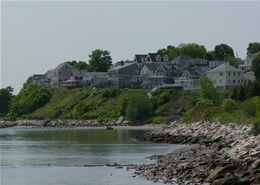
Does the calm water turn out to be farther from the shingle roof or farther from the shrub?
the shingle roof

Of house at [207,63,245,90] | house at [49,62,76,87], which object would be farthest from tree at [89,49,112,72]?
A: house at [207,63,245,90]

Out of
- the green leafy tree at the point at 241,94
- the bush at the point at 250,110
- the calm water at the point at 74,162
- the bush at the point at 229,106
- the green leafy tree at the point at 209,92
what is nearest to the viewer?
the calm water at the point at 74,162

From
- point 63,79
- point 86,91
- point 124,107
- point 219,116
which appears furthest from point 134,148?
point 63,79

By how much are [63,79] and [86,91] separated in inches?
1033

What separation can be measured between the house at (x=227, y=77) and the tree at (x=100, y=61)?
55.0 meters

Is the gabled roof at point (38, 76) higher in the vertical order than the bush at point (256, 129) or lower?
higher

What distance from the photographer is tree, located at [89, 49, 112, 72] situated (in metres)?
163

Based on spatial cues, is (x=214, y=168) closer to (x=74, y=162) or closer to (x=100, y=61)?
(x=74, y=162)

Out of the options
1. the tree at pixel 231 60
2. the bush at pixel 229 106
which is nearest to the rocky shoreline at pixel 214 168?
the bush at pixel 229 106

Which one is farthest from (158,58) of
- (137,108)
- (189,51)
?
(137,108)

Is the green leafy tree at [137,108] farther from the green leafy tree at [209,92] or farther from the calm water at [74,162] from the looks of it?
the calm water at [74,162]

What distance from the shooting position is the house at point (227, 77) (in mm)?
111688

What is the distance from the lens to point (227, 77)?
112m

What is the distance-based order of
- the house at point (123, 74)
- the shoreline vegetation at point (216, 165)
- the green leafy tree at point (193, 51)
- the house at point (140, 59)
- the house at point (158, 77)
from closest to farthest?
the shoreline vegetation at point (216, 165), the house at point (158, 77), the house at point (123, 74), the house at point (140, 59), the green leafy tree at point (193, 51)
